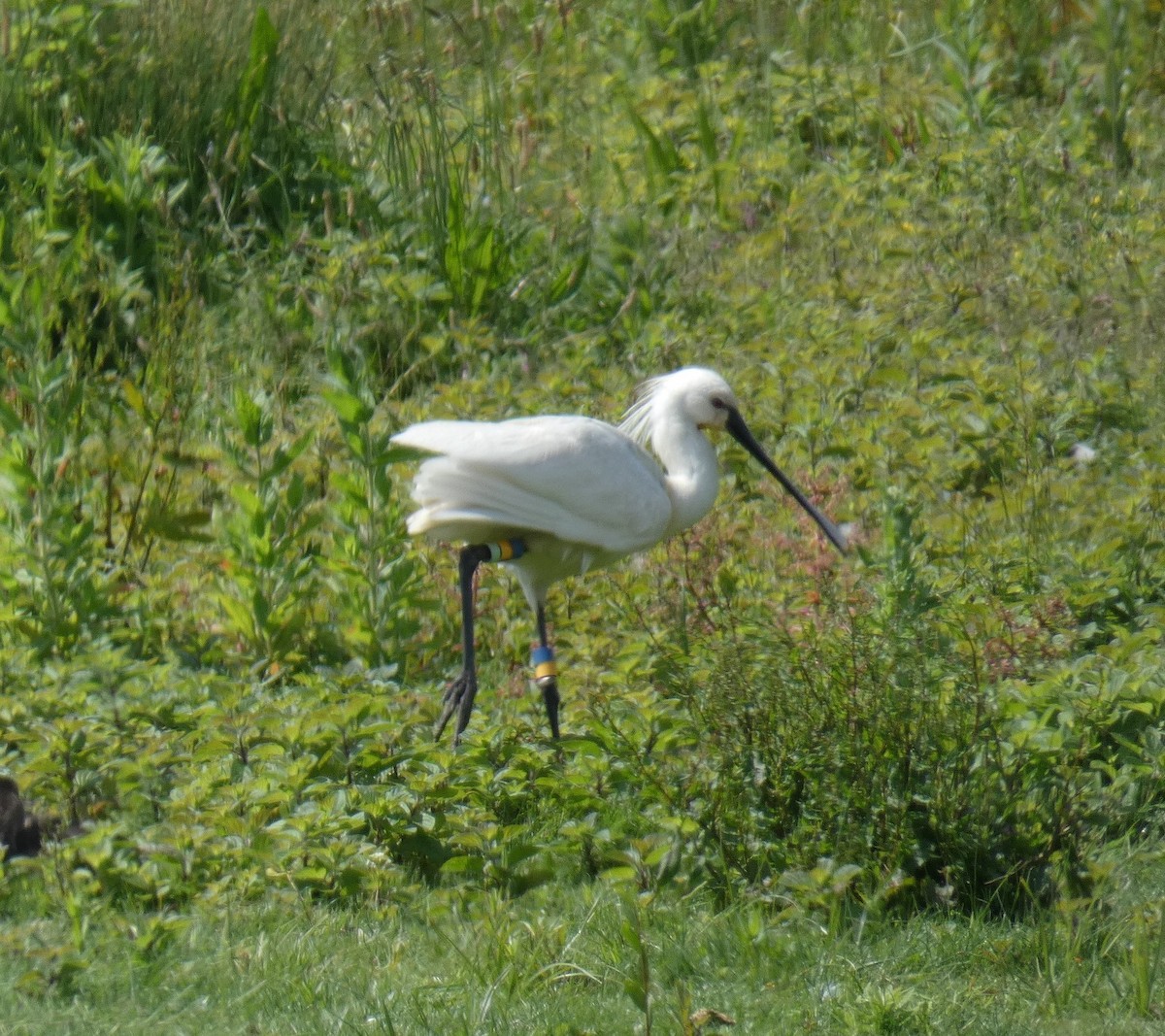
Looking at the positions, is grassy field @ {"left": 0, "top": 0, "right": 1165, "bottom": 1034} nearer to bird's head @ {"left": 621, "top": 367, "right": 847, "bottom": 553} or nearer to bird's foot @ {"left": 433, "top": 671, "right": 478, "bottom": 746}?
bird's foot @ {"left": 433, "top": 671, "right": 478, "bottom": 746}

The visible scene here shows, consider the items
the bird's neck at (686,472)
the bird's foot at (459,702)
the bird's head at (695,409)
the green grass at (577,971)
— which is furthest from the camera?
the bird's head at (695,409)

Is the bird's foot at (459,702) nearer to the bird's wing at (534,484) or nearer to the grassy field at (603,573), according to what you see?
the grassy field at (603,573)

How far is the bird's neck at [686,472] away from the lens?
19.9ft

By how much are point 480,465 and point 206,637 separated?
3.90 ft

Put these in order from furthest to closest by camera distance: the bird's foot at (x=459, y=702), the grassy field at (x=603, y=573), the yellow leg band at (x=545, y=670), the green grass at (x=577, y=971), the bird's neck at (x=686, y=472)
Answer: the bird's neck at (x=686, y=472) → the yellow leg band at (x=545, y=670) → the bird's foot at (x=459, y=702) → the grassy field at (x=603, y=573) → the green grass at (x=577, y=971)

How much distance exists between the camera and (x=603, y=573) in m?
6.69

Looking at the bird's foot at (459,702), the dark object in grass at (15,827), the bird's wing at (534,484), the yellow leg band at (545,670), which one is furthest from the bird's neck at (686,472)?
the dark object in grass at (15,827)

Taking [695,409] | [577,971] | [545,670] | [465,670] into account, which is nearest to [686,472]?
[695,409]

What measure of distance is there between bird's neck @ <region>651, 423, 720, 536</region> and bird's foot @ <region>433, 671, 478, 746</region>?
990mm

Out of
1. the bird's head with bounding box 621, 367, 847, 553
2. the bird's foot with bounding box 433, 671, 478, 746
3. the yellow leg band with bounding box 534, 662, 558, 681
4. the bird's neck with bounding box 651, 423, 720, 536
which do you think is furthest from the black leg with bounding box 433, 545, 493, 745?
the bird's head with bounding box 621, 367, 847, 553

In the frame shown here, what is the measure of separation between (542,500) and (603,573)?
1.10 m

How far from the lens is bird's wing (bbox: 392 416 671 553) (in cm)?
555

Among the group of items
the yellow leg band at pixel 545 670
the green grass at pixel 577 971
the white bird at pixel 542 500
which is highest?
the white bird at pixel 542 500

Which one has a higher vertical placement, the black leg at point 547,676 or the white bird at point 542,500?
the white bird at point 542,500
